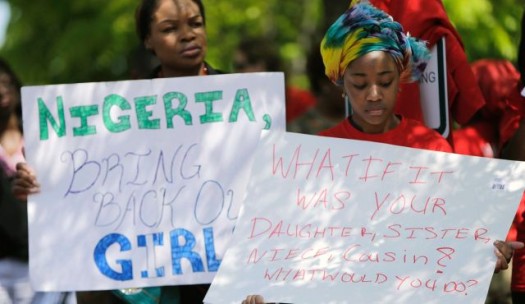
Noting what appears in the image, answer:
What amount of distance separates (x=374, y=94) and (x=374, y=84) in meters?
0.04

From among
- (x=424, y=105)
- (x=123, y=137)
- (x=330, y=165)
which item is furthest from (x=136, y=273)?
(x=424, y=105)

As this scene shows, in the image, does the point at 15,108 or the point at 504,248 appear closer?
the point at 504,248

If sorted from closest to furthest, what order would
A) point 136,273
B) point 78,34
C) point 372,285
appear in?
point 372,285
point 136,273
point 78,34

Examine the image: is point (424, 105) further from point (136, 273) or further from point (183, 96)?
point (136, 273)

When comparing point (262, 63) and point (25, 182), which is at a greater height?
point (262, 63)

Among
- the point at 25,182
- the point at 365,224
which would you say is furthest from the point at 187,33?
the point at 365,224

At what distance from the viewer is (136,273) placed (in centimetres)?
514

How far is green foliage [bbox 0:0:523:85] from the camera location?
9.95 meters

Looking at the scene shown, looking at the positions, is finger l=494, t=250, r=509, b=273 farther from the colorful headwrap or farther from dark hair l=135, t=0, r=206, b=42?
dark hair l=135, t=0, r=206, b=42

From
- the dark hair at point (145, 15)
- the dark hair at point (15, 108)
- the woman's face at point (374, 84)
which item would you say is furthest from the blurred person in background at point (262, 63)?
the woman's face at point (374, 84)

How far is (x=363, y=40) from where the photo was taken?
4789mm

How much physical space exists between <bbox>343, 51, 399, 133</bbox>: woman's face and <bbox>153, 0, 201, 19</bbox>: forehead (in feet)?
3.05

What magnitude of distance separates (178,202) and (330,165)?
0.71m

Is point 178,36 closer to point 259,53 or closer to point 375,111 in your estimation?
point 375,111
